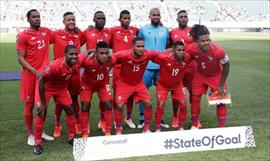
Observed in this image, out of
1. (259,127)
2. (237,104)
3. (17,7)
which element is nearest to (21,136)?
(259,127)

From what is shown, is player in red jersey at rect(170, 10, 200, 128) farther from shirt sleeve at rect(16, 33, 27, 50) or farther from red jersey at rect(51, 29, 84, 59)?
shirt sleeve at rect(16, 33, 27, 50)

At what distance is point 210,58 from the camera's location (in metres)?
5.84

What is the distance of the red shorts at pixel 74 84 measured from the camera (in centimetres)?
571

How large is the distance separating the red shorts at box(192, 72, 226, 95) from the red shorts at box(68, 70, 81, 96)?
1.87m

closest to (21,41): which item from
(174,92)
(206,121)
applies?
(174,92)

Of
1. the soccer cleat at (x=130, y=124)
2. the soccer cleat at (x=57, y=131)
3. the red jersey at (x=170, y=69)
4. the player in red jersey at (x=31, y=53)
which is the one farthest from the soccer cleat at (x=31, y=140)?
the red jersey at (x=170, y=69)

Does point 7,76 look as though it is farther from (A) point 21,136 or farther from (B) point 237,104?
(B) point 237,104

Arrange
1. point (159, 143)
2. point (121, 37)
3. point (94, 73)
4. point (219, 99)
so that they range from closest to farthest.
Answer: point (159, 143)
point (94, 73)
point (219, 99)
point (121, 37)

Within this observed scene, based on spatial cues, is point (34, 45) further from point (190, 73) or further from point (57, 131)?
point (190, 73)

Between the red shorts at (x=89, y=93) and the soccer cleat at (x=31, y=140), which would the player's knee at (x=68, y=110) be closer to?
the red shorts at (x=89, y=93)

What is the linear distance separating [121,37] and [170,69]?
1087mm

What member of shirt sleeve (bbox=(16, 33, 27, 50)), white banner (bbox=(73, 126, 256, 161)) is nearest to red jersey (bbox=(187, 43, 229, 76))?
white banner (bbox=(73, 126, 256, 161))

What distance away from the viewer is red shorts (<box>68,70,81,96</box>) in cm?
571

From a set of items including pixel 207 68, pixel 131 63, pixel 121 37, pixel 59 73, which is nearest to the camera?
pixel 59 73
